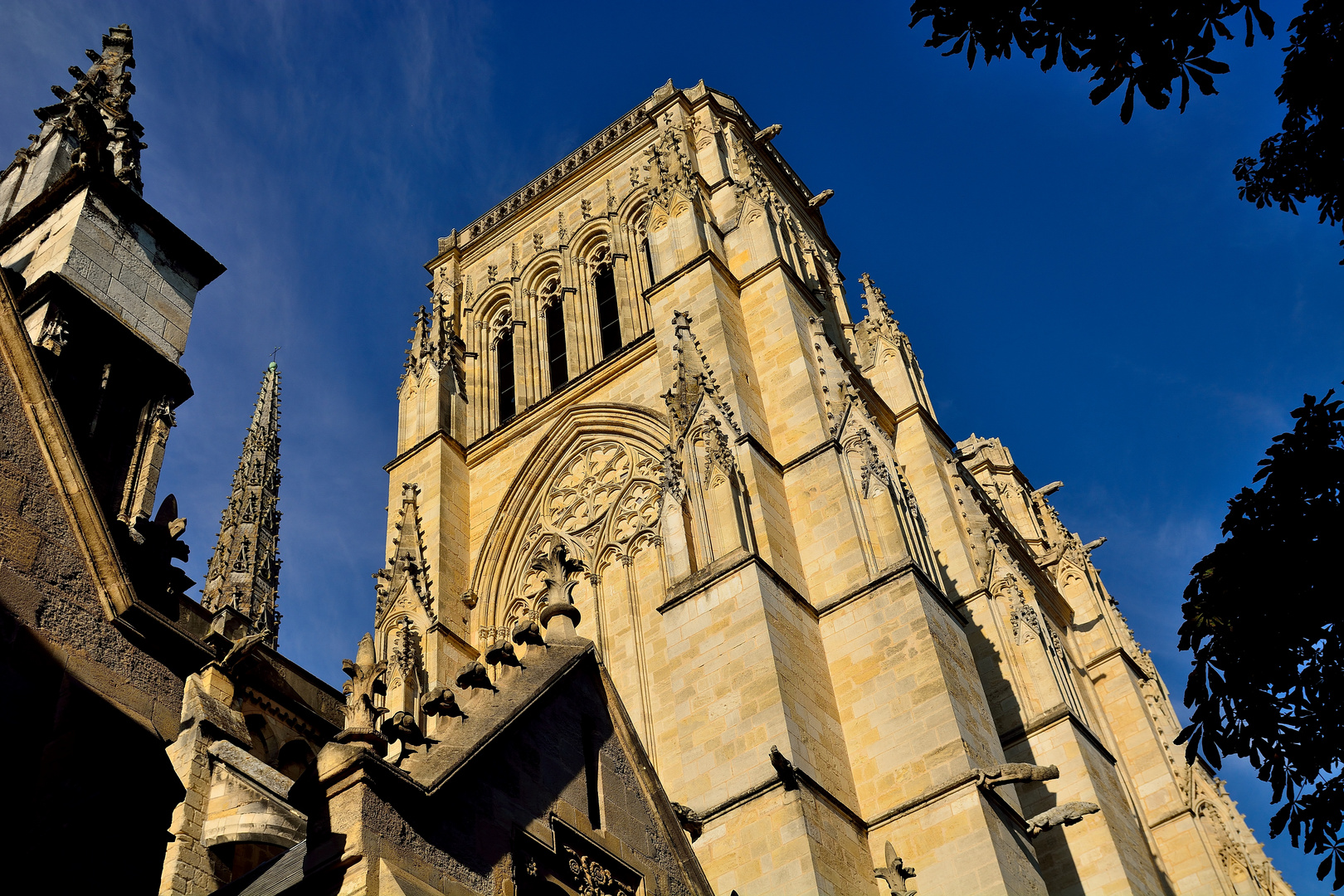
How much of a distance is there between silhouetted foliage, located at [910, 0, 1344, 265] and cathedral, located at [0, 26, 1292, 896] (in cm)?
494

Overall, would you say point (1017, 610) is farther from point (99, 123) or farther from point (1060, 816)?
point (99, 123)

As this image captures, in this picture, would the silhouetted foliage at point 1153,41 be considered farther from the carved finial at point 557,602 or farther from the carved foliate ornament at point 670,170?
the carved foliate ornament at point 670,170

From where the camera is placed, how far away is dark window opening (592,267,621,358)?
25.3 metres

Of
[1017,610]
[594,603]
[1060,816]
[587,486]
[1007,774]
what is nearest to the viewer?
[1007,774]

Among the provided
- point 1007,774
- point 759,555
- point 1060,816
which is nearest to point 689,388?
point 759,555

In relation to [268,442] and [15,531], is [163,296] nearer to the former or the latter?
[15,531]

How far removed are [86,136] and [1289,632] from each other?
27.7ft

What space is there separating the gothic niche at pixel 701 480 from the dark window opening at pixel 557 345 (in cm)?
696

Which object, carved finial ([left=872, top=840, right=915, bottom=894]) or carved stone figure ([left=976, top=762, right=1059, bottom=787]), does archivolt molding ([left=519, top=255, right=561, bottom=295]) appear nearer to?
carved stone figure ([left=976, top=762, right=1059, bottom=787])

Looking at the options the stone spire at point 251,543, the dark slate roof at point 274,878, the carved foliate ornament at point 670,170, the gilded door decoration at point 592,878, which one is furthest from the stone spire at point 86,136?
the stone spire at point 251,543

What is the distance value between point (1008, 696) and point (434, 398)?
40.4 feet

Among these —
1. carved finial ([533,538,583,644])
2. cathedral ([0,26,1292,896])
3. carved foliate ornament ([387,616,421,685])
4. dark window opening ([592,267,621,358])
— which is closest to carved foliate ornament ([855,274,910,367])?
cathedral ([0,26,1292,896])

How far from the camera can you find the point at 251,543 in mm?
29938

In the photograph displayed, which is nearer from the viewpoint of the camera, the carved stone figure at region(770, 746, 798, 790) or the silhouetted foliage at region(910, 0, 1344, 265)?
the silhouetted foliage at region(910, 0, 1344, 265)
